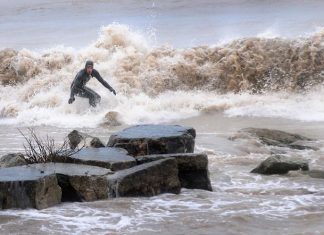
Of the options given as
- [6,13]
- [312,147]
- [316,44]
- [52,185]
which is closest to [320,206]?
[52,185]

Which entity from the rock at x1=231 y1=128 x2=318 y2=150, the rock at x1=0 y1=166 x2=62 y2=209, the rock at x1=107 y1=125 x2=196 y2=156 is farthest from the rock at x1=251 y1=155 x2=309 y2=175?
the rock at x1=0 y1=166 x2=62 y2=209

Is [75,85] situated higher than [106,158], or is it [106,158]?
[75,85]

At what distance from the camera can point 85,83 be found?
1441cm

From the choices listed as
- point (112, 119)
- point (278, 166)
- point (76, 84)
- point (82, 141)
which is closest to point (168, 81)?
point (112, 119)

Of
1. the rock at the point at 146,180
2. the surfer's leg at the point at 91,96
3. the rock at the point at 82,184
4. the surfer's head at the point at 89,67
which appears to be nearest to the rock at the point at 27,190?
the rock at the point at 82,184

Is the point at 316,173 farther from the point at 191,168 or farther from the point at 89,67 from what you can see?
the point at 89,67

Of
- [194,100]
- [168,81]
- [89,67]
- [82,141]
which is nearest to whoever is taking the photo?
[82,141]

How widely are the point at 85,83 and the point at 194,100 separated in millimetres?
3067

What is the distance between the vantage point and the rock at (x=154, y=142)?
323 inches

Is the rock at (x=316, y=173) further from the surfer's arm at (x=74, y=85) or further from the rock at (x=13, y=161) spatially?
the surfer's arm at (x=74, y=85)

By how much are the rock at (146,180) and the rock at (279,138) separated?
3.66m

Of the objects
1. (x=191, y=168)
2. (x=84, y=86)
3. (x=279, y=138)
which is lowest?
(x=191, y=168)

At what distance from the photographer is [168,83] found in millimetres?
17453

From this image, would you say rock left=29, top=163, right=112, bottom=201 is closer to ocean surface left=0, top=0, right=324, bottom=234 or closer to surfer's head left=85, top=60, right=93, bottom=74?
ocean surface left=0, top=0, right=324, bottom=234
